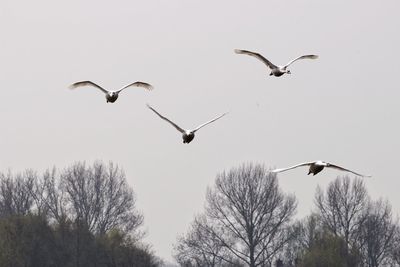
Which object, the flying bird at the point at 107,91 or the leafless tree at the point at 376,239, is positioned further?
the leafless tree at the point at 376,239

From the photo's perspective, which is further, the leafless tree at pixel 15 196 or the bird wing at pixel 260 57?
the leafless tree at pixel 15 196

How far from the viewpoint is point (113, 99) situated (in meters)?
50.6

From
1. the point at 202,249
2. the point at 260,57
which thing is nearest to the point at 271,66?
the point at 260,57

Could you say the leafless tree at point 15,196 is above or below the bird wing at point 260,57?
above

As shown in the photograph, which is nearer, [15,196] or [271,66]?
[271,66]

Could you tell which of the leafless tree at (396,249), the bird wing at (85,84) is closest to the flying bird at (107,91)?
the bird wing at (85,84)

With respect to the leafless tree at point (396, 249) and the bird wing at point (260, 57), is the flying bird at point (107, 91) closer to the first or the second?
the bird wing at point (260, 57)

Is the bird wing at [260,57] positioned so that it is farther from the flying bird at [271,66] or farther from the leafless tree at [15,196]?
the leafless tree at [15,196]

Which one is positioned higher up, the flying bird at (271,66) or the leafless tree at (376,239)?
the leafless tree at (376,239)

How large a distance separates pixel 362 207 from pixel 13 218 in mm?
50003

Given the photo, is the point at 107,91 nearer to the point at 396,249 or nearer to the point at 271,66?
the point at 271,66

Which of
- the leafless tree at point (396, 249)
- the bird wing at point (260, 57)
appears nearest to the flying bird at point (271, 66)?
the bird wing at point (260, 57)

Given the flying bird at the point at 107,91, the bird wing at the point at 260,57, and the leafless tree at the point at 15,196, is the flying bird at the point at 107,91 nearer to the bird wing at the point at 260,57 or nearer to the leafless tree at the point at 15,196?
the bird wing at the point at 260,57

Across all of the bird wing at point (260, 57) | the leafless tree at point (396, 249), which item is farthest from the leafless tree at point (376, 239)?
the bird wing at point (260, 57)
